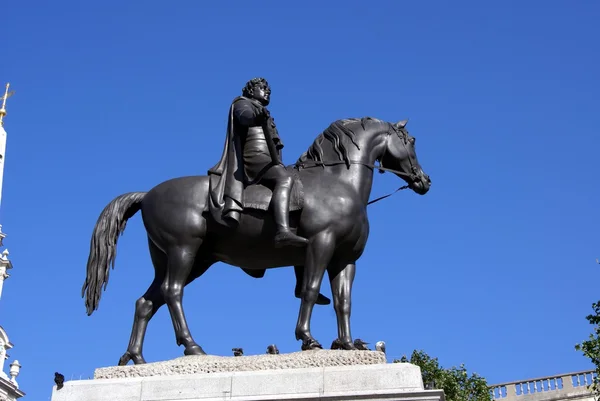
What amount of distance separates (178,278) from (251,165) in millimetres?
1966

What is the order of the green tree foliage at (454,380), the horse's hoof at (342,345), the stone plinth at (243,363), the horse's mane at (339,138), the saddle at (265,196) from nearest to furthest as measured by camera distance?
the stone plinth at (243,363) < the horse's hoof at (342,345) < the saddle at (265,196) < the horse's mane at (339,138) < the green tree foliage at (454,380)

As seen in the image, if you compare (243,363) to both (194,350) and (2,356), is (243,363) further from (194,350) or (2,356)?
(2,356)

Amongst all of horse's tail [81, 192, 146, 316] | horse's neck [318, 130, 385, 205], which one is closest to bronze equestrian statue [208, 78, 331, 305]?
horse's neck [318, 130, 385, 205]

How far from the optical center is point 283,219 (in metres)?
12.4

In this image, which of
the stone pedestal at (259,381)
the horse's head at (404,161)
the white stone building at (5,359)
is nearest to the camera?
the stone pedestal at (259,381)

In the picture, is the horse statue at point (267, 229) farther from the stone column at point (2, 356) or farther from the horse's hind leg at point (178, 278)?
the stone column at point (2, 356)

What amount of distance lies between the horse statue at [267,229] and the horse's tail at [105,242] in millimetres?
15

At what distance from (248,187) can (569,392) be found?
33281mm

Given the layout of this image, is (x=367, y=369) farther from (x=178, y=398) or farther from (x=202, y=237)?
(x=202, y=237)

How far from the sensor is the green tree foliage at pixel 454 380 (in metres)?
39.8

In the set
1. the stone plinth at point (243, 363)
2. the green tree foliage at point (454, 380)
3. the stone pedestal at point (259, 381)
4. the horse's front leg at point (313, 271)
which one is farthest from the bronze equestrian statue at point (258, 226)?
the green tree foliage at point (454, 380)

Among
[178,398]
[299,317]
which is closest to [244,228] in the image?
[299,317]

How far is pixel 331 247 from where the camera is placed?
12.5 metres

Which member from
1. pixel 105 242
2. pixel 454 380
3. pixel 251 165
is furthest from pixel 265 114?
pixel 454 380
